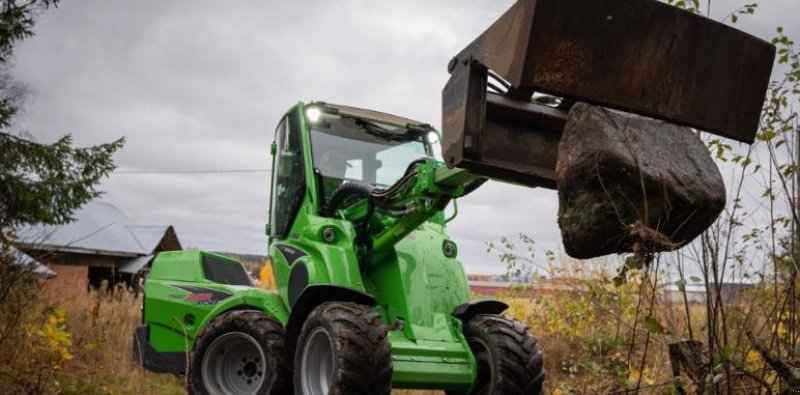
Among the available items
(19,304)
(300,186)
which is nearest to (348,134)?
(300,186)

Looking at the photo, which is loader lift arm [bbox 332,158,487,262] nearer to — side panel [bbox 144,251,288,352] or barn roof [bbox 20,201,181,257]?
side panel [bbox 144,251,288,352]

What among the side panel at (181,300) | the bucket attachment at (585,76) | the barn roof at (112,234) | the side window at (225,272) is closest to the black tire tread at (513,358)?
the bucket attachment at (585,76)

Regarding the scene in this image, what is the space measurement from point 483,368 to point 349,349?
120 cm

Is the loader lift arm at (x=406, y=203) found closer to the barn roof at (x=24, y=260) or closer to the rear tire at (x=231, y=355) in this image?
the rear tire at (x=231, y=355)

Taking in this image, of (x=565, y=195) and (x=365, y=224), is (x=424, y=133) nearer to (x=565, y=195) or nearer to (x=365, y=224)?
(x=365, y=224)

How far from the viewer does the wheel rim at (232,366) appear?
612 centimetres

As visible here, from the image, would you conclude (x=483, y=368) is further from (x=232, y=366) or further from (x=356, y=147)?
(x=356, y=147)

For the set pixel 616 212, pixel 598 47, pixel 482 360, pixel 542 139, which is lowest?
pixel 482 360

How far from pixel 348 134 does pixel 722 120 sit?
3.76 meters

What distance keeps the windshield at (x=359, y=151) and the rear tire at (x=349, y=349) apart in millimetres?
1628

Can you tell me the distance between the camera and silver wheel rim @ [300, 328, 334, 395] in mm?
5184

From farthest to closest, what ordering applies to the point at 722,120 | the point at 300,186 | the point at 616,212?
the point at 300,186
the point at 722,120
the point at 616,212

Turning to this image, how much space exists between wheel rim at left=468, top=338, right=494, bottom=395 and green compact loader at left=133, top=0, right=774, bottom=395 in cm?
1

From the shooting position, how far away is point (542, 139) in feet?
12.2
